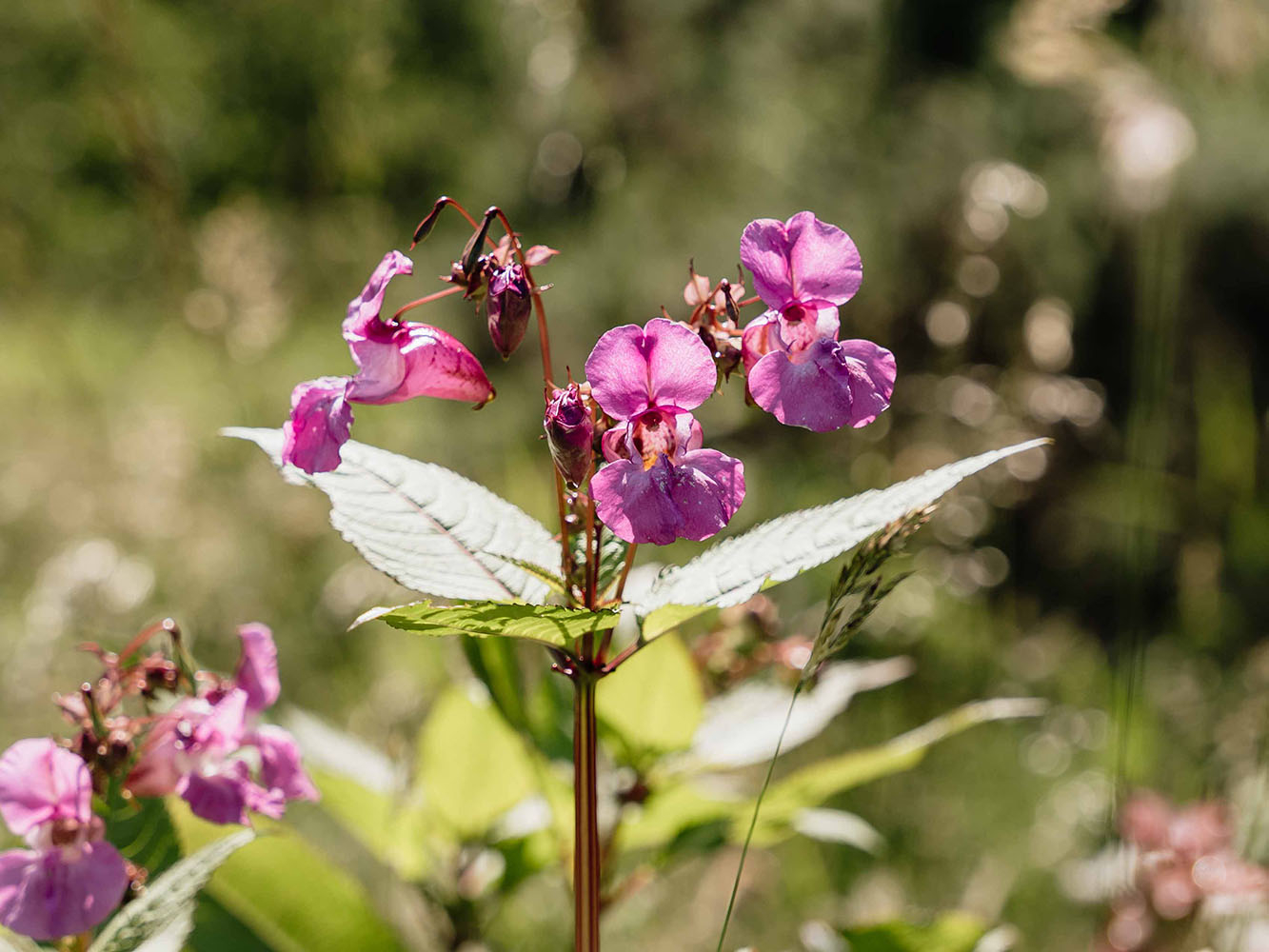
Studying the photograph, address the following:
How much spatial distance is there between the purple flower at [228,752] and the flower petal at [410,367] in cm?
16

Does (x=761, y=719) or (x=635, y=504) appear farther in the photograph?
(x=761, y=719)

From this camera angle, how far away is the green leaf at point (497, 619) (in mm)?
444

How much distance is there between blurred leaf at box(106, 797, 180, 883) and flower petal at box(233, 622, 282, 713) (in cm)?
8

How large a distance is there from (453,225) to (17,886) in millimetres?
2342

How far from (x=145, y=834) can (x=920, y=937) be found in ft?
1.51

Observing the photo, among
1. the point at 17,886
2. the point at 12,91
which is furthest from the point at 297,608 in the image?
the point at 12,91

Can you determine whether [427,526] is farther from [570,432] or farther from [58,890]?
[58,890]

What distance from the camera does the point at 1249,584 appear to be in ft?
7.24

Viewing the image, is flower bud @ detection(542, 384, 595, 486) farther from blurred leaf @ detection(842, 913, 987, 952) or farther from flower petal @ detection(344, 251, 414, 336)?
blurred leaf @ detection(842, 913, 987, 952)

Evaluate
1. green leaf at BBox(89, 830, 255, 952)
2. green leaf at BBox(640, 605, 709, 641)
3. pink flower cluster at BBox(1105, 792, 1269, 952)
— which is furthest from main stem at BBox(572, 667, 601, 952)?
pink flower cluster at BBox(1105, 792, 1269, 952)

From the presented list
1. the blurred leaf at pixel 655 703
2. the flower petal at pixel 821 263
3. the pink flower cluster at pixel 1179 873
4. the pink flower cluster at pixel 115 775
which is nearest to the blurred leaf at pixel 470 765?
the blurred leaf at pixel 655 703

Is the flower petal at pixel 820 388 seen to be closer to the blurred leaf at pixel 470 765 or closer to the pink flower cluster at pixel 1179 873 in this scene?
the blurred leaf at pixel 470 765

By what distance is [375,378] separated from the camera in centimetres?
54

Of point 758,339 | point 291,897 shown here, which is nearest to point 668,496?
point 758,339
